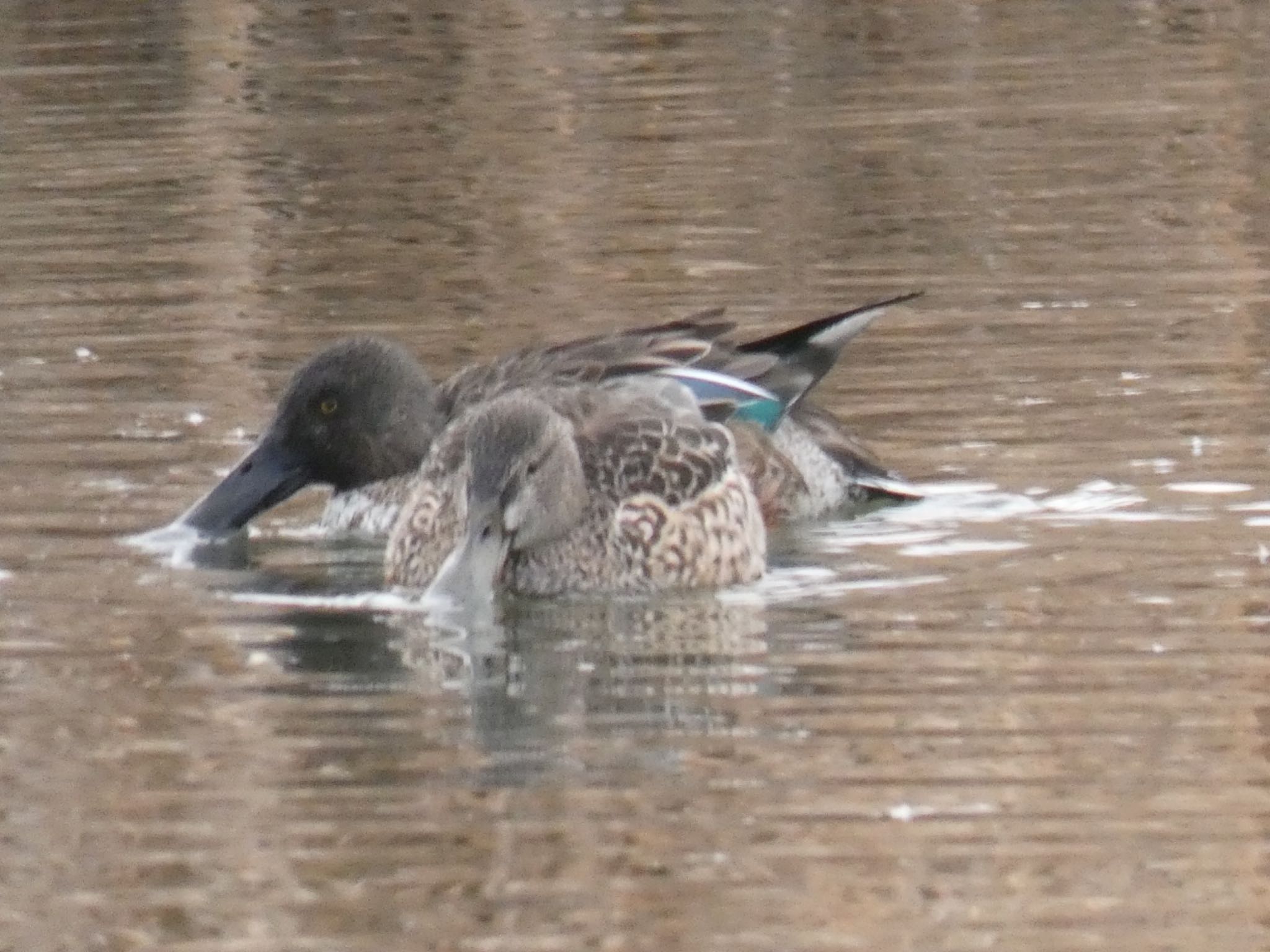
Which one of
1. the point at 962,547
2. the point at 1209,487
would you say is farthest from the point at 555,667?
the point at 1209,487

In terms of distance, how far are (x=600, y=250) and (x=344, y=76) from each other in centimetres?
522

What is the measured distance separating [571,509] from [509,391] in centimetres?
79

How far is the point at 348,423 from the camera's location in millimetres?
9422

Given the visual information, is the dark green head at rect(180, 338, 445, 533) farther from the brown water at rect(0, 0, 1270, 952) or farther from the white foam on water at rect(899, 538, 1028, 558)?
the white foam on water at rect(899, 538, 1028, 558)

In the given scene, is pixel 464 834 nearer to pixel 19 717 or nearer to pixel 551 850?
pixel 551 850

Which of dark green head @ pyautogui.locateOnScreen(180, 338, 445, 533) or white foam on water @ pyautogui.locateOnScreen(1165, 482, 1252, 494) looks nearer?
white foam on water @ pyautogui.locateOnScreen(1165, 482, 1252, 494)

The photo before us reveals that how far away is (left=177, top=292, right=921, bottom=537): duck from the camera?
9.05m

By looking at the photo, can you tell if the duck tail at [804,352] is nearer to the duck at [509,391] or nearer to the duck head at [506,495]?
the duck at [509,391]

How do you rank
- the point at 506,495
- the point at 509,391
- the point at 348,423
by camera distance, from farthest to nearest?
the point at 348,423
the point at 509,391
the point at 506,495

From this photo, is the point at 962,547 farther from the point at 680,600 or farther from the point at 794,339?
the point at 794,339

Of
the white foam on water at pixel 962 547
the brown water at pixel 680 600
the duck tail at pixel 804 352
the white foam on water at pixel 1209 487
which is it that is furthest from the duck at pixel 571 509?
the white foam on water at pixel 1209 487

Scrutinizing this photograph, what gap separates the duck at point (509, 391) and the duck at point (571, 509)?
1.24 feet

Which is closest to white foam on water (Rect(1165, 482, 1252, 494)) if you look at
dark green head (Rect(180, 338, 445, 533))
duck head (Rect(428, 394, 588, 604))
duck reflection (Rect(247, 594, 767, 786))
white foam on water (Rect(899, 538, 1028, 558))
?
white foam on water (Rect(899, 538, 1028, 558))

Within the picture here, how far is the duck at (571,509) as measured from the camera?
7.99 metres
